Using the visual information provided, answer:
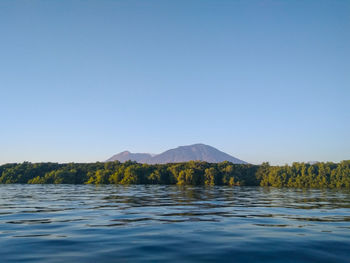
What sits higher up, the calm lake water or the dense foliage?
the dense foliage

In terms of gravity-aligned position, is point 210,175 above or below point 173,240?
above

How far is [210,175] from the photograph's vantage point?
128750mm

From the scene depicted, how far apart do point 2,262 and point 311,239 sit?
472 inches

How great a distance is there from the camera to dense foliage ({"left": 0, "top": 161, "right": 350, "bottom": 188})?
403 feet

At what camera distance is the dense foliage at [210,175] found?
122812mm

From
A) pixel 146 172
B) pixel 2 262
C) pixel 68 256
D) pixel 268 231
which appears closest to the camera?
pixel 2 262

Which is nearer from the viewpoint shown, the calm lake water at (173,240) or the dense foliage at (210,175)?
the calm lake water at (173,240)

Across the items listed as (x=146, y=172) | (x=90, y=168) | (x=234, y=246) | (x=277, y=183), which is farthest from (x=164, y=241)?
(x=90, y=168)

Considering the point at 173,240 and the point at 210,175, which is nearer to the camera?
the point at 173,240

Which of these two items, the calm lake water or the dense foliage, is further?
the dense foliage

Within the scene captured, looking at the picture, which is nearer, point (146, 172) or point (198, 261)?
point (198, 261)

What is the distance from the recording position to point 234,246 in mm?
10859

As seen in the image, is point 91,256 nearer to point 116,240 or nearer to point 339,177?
point 116,240

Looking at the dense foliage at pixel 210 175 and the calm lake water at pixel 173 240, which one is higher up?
the dense foliage at pixel 210 175
